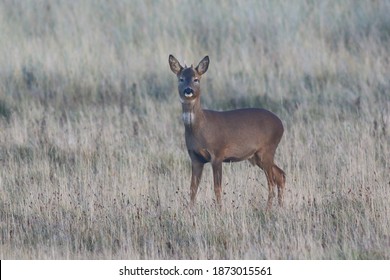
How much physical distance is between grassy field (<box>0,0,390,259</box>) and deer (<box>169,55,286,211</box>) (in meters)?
0.22

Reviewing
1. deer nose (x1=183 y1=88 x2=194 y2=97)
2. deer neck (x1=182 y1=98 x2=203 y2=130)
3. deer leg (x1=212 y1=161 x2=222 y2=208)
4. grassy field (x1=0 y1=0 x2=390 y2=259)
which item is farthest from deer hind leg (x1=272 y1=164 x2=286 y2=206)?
deer nose (x1=183 y1=88 x2=194 y2=97)

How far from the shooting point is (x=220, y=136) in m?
10.4

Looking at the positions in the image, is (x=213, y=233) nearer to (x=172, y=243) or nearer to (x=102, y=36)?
(x=172, y=243)

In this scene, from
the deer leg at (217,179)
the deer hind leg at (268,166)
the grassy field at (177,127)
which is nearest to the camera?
the grassy field at (177,127)

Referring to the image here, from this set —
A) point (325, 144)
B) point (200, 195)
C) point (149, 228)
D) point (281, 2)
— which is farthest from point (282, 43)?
point (149, 228)

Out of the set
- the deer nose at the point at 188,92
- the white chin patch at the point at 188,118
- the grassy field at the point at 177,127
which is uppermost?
the deer nose at the point at 188,92

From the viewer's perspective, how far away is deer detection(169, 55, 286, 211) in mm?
10336

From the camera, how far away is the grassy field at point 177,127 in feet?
30.7

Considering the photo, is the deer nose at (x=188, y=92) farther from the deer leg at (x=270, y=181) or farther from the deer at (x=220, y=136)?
the deer leg at (x=270, y=181)

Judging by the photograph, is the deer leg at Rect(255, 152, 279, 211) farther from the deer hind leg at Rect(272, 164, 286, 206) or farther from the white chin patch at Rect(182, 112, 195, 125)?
the white chin patch at Rect(182, 112, 195, 125)

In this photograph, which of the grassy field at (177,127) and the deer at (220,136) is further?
the deer at (220,136)

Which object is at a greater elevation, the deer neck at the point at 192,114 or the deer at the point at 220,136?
the deer neck at the point at 192,114

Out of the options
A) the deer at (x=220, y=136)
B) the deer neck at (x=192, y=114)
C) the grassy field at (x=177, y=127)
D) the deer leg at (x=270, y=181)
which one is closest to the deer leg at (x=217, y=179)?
the deer at (x=220, y=136)

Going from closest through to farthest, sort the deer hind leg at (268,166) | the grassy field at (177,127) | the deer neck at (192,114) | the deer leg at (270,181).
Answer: the grassy field at (177,127) → the deer neck at (192,114) → the deer leg at (270,181) → the deer hind leg at (268,166)
